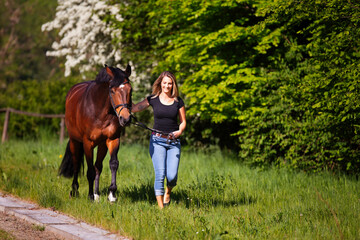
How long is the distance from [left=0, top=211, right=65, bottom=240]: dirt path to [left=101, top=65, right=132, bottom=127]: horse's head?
65.6 inches

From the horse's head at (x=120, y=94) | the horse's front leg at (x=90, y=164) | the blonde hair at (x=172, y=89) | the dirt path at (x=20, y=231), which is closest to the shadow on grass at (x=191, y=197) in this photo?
the horse's front leg at (x=90, y=164)

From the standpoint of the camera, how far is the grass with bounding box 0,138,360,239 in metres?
4.70

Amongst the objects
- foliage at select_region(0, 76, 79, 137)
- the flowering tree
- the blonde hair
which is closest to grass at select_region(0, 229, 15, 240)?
the blonde hair

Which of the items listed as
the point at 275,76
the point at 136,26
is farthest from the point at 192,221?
the point at 136,26

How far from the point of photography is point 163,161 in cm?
568

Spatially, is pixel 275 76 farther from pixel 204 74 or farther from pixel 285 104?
pixel 204 74

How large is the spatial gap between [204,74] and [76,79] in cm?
1039

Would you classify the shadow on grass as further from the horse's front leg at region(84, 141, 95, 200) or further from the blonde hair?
the blonde hair

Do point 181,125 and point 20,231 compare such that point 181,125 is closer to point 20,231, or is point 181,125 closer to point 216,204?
point 216,204

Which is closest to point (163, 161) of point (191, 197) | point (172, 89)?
point (172, 89)

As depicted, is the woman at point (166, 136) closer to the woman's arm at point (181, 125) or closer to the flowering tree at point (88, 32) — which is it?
the woman's arm at point (181, 125)

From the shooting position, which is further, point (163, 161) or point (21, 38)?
point (21, 38)

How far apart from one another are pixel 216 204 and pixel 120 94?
87.9 inches

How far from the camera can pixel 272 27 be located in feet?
35.0
